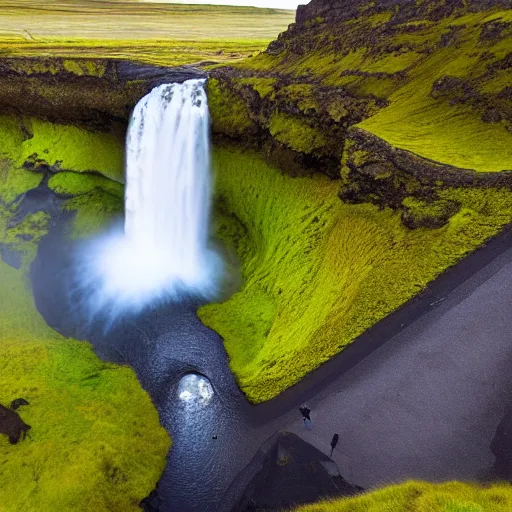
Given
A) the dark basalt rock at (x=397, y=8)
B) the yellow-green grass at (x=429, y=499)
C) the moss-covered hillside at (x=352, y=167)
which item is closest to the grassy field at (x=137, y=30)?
the dark basalt rock at (x=397, y=8)

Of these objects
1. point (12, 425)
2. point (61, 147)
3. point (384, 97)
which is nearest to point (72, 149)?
point (61, 147)

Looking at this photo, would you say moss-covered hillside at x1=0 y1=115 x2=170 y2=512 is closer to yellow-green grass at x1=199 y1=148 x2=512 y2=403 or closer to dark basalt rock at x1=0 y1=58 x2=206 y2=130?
yellow-green grass at x1=199 y1=148 x2=512 y2=403

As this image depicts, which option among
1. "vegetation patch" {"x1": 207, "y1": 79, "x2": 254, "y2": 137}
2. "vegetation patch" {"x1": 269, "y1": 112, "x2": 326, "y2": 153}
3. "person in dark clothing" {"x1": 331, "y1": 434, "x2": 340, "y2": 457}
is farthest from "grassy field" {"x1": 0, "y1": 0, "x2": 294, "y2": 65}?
"person in dark clothing" {"x1": 331, "y1": 434, "x2": 340, "y2": 457}

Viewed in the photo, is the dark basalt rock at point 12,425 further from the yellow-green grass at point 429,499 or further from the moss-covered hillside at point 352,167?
the yellow-green grass at point 429,499

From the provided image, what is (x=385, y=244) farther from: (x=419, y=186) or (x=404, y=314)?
(x=404, y=314)

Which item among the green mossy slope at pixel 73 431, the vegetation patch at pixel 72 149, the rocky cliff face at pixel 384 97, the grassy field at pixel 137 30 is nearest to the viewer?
the green mossy slope at pixel 73 431

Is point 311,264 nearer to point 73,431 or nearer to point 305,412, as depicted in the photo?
point 305,412
